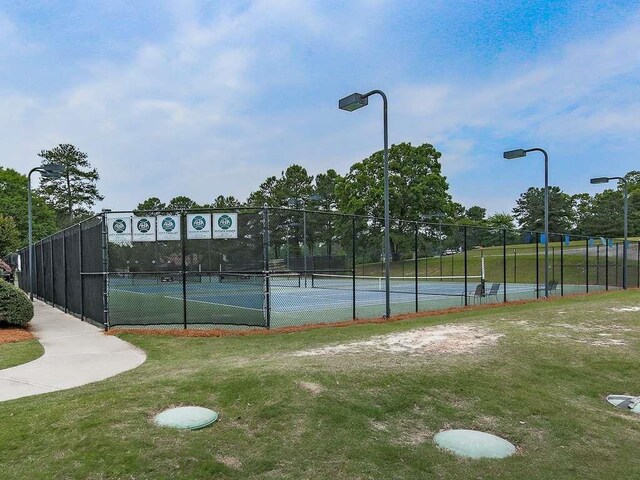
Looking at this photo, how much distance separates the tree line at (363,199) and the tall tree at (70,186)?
12 centimetres

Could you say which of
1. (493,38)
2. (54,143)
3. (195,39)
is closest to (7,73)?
(195,39)

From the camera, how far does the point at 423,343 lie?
A: 813cm

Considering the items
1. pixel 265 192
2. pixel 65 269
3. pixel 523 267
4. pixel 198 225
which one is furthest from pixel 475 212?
pixel 198 225

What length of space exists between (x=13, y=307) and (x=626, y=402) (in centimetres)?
1209

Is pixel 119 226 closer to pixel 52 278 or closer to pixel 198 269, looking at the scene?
pixel 198 269

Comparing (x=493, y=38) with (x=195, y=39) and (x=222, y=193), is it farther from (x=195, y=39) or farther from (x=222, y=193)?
(x=222, y=193)

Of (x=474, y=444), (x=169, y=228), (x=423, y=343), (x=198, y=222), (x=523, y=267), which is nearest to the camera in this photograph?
(x=474, y=444)

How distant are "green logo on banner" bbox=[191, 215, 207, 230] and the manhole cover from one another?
8.34 metres

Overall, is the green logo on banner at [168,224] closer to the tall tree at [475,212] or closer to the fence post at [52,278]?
the fence post at [52,278]

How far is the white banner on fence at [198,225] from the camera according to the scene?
10.6m

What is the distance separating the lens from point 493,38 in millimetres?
14477

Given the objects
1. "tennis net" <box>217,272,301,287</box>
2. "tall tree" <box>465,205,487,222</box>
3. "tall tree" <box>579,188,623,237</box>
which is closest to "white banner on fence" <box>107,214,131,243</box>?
"tennis net" <box>217,272,301,287</box>

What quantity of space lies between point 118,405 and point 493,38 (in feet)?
48.4

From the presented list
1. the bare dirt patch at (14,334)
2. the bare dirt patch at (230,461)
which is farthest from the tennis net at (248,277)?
the bare dirt patch at (230,461)
